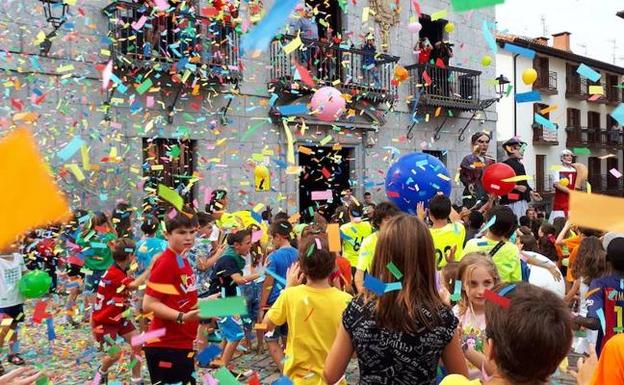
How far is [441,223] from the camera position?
4293 mm

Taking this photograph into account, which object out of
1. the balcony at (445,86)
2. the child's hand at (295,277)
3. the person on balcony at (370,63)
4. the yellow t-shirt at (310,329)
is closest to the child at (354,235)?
the child's hand at (295,277)

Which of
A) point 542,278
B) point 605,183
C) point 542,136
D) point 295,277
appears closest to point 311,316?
point 295,277

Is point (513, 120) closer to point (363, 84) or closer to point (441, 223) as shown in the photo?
point (363, 84)

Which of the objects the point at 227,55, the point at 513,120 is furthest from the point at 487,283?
the point at 513,120

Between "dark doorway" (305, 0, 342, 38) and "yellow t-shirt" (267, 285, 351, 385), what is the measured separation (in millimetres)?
11170

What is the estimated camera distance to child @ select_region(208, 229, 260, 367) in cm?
526

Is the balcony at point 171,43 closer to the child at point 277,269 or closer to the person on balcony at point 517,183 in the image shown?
the child at point 277,269

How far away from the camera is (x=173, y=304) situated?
3473 mm

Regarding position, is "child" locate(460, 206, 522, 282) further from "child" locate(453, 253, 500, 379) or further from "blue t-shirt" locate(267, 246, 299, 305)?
"blue t-shirt" locate(267, 246, 299, 305)

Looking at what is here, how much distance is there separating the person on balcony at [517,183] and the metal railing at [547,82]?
20663 millimetres

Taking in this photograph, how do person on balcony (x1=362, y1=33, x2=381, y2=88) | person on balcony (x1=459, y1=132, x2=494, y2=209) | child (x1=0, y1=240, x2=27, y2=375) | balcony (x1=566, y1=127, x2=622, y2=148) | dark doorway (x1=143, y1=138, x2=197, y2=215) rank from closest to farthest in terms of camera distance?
child (x1=0, y1=240, x2=27, y2=375), person on balcony (x1=459, y1=132, x2=494, y2=209), dark doorway (x1=143, y1=138, x2=197, y2=215), person on balcony (x1=362, y1=33, x2=381, y2=88), balcony (x1=566, y1=127, x2=622, y2=148)

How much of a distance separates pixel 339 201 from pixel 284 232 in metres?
8.92

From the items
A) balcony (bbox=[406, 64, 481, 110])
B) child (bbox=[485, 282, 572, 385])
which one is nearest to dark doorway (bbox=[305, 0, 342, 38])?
balcony (bbox=[406, 64, 481, 110])

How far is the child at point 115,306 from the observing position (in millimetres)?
4672
